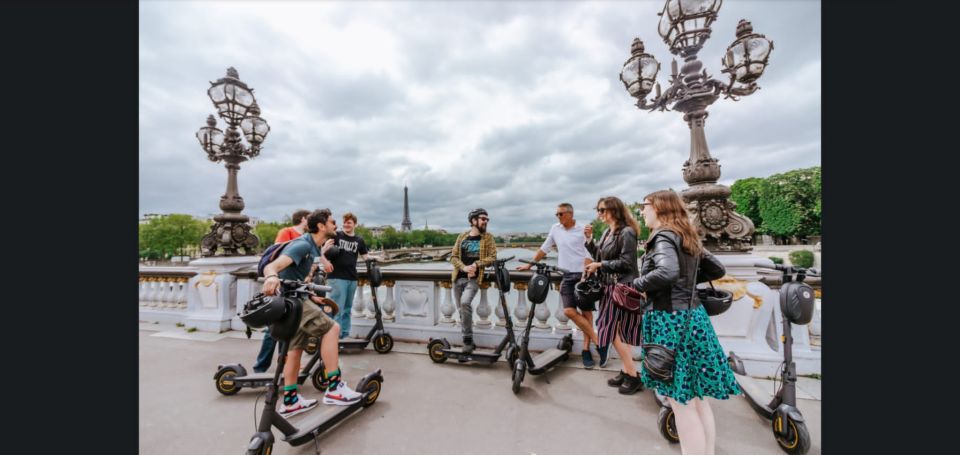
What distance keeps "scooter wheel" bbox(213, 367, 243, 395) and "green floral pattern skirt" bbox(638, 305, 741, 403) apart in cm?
381

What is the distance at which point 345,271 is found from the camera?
4555 millimetres

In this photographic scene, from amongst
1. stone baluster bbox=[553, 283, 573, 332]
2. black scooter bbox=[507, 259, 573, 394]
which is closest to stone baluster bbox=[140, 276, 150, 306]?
black scooter bbox=[507, 259, 573, 394]

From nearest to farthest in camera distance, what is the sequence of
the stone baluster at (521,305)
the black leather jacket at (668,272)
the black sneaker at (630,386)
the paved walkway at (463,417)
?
the black leather jacket at (668,272) → the paved walkway at (463,417) → the black sneaker at (630,386) → the stone baluster at (521,305)

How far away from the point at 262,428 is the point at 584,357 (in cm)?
318

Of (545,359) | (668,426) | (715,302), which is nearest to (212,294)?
(545,359)

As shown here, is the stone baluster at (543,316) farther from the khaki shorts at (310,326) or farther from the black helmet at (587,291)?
the khaki shorts at (310,326)

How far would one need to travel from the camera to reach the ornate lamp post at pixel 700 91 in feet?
12.0

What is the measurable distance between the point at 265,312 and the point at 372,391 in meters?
1.40

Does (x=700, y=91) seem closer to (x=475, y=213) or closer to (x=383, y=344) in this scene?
(x=475, y=213)

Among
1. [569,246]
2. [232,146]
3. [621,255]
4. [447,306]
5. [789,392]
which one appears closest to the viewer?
[789,392]

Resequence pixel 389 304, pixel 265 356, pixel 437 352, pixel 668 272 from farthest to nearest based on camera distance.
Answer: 1. pixel 389 304
2. pixel 437 352
3. pixel 265 356
4. pixel 668 272

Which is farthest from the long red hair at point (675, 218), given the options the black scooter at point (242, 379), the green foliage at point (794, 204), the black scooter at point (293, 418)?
the green foliage at point (794, 204)

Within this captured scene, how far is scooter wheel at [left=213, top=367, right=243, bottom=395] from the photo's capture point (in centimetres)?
330

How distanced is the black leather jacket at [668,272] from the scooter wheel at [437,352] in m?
2.74
